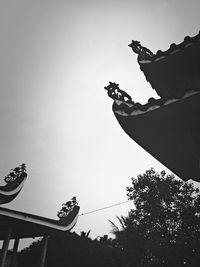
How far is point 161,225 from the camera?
20.5m

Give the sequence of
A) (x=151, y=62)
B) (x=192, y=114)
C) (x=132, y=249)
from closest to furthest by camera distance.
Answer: (x=192, y=114) → (x=151, y=62) → (x=132, y=249)

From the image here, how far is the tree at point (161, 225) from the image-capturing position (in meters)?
18.1

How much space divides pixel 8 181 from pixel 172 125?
8.00 m

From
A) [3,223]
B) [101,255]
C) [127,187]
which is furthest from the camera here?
[127,187]

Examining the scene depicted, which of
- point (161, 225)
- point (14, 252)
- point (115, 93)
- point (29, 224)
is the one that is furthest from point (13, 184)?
point (161, 225)

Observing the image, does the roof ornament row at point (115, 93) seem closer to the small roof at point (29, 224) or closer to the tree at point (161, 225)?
the small roof at point (29, 224)

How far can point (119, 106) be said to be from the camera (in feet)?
10.2

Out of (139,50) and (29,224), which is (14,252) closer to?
(29,224)

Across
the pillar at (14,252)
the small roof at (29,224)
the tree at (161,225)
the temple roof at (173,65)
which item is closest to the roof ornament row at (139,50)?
the temple roof at (173,65)

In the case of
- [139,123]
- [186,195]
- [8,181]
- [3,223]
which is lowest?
[3,223]

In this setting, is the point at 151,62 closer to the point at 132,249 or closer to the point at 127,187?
the point at 132,249

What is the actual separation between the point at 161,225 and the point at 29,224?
1501 centimetres

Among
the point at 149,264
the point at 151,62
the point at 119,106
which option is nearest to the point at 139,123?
the point at 119,106

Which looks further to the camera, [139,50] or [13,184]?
[13,184]
